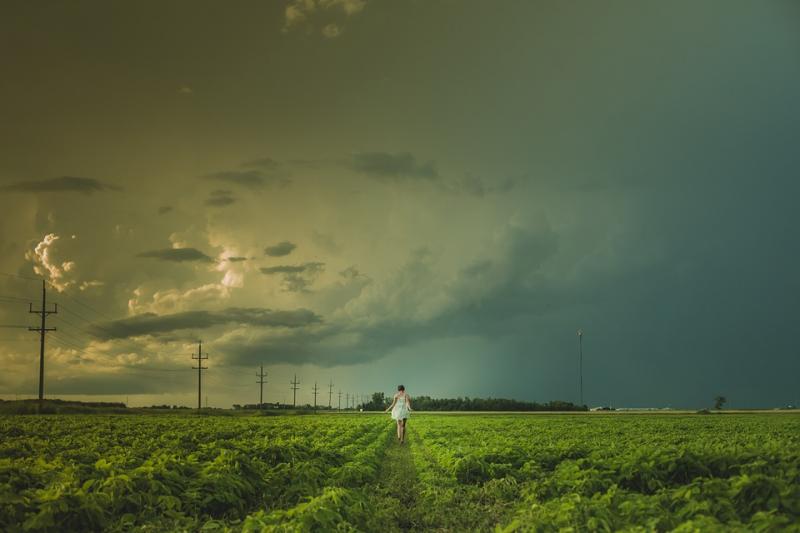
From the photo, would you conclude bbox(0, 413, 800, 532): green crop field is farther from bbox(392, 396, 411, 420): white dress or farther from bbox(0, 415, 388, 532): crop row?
bbox(392, 396, 411, 420): white dress

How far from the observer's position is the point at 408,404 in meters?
33.8

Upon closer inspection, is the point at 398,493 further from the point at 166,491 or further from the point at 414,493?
the point at 166,491

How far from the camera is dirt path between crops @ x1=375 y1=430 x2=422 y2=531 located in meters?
13.5

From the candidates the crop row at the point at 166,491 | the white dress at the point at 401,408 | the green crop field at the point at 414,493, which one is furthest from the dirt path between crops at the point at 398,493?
the white dress at the point at 401,408

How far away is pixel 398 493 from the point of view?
666 inches

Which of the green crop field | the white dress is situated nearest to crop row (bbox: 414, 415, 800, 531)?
the green crop field

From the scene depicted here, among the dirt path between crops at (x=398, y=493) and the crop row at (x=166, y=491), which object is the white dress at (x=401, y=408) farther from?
the crop row at (x=166, y=491)

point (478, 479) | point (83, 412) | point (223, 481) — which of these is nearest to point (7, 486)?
point (223, 481)

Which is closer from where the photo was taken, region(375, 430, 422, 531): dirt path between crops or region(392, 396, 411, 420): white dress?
region(375, 430, 422, 531): dirt path between crops

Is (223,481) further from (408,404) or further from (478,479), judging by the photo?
(408,404)

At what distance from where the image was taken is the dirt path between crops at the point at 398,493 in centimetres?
1346

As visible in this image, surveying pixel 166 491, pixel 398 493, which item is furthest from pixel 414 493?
pixel 166 491

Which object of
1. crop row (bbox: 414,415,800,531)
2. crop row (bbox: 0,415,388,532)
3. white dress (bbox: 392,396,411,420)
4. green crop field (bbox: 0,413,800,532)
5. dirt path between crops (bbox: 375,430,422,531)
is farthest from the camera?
white dress (bbox: 392,396,411,420)

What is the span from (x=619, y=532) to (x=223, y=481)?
830cm
